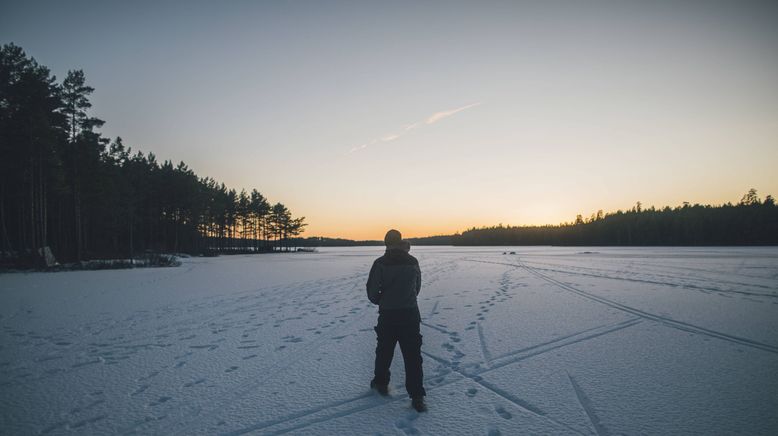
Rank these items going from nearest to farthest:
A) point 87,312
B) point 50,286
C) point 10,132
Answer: point 87,312, point 50,286, point 10,132

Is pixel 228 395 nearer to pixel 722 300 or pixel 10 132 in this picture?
pixel 722 300

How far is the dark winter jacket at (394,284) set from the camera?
417cm

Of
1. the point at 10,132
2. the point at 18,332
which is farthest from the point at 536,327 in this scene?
the point at 10,132

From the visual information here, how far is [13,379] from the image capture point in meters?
4.82

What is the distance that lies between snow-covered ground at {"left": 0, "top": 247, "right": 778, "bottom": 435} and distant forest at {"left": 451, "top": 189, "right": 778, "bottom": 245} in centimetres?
10122

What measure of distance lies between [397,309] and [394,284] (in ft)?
1.05

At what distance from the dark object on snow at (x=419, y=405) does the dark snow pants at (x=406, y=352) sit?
0.05 metres

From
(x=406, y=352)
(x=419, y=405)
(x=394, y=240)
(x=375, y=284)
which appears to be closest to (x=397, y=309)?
(x=375, y=284)

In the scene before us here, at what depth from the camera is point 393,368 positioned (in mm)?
5406

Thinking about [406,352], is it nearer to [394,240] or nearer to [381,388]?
[381,388]

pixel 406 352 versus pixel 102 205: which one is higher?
pixel 102 205

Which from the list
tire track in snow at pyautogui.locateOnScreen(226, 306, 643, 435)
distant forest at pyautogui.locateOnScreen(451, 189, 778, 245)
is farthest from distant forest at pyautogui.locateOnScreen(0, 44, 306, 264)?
distant forest at pyautogui.locateOnScreen(451, 189, 778, 245)

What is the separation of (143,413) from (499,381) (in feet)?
15.0

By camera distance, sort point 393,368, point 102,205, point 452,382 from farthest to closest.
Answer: point 102,205 < point 393,368 < point 452,382
